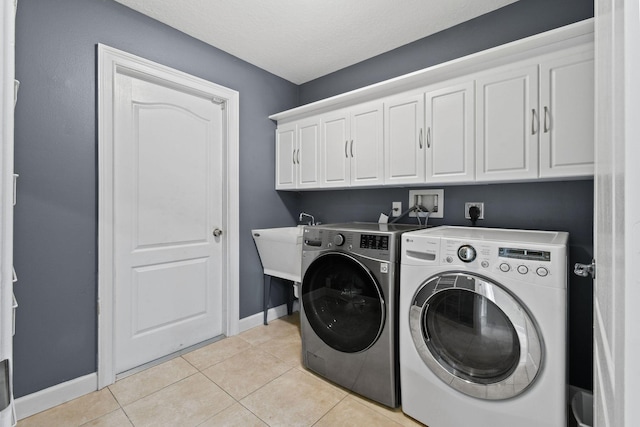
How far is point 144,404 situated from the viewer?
1678 millimetres

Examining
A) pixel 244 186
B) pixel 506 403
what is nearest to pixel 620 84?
pixel 506 403

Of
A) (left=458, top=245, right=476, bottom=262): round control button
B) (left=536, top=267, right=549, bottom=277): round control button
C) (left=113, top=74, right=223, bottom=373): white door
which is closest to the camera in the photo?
(left=536, top=267, right=549, bottom=277): round control button

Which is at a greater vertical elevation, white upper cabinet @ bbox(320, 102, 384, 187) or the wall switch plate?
white upper cabinet @ bbox(320, 102, 384, 187)

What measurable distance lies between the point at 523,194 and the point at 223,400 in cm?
224

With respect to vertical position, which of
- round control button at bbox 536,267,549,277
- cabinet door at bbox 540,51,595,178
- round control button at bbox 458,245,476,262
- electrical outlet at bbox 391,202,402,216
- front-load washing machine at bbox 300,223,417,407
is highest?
cabinet door at bbox 540,51,595,178

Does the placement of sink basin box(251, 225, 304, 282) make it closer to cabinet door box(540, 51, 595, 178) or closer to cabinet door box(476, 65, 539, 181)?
cabinet door box(476, 65, 539, 181)

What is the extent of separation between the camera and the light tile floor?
1554 mm

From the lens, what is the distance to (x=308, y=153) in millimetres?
2623

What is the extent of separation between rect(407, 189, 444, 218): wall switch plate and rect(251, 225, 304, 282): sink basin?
36.7 inches

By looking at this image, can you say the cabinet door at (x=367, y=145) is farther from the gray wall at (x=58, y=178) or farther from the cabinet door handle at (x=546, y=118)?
the gray wall at (x=58, y=178)

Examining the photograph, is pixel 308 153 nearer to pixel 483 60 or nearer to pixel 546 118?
pixel 483 60

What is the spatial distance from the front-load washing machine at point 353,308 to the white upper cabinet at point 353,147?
0.61m

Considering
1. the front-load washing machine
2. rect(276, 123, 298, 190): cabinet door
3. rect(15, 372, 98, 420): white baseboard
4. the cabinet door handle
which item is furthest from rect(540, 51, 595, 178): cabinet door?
rect(15, 372, 98, 420): white baseboard

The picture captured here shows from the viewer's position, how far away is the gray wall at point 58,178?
157 cm
